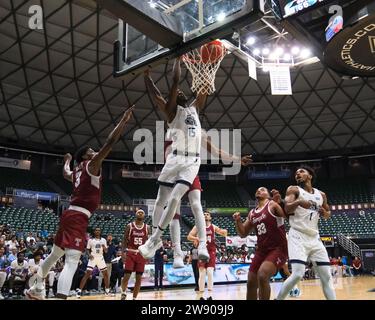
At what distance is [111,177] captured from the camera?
3578 cm

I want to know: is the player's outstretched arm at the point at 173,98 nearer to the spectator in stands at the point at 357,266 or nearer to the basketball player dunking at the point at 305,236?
the basketball player dunking at the point at 305,236

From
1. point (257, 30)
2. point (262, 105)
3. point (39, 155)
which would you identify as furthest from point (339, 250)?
point (39, 155)

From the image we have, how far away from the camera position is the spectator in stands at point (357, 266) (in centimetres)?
2469

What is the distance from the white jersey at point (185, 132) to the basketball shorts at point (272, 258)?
2.13 m

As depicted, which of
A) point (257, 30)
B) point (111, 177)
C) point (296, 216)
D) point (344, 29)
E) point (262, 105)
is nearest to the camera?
point (296, 216)

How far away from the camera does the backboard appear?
17.0 feet

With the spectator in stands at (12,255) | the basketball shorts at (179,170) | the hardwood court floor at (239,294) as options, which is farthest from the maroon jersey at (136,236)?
the spectator in stands at (12,255)

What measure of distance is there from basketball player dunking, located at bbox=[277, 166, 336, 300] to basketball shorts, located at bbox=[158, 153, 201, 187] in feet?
5.82

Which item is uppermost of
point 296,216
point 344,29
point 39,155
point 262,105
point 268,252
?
point 262,105

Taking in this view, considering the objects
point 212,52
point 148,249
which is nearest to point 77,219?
point 148,249

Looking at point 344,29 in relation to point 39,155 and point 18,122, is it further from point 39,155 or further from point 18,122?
point 39,155

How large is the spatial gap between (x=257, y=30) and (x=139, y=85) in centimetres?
944

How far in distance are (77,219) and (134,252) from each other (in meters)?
3.97
